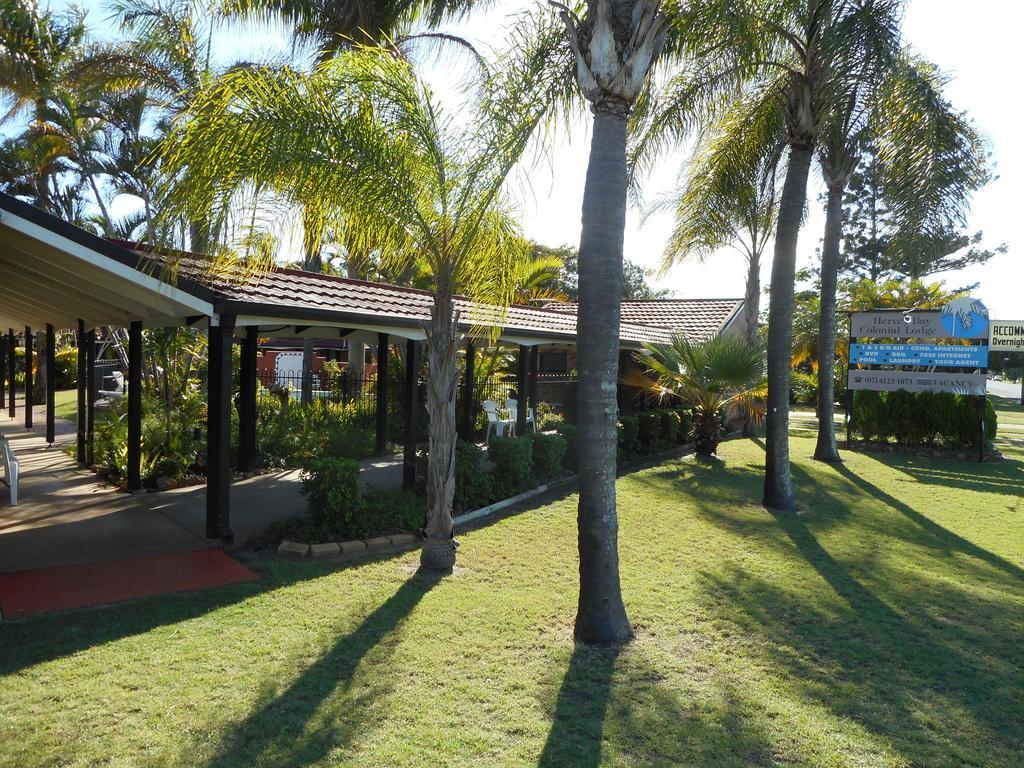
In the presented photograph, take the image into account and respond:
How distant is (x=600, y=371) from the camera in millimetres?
5242

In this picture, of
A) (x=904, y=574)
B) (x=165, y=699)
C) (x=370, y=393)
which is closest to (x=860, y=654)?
(x=904, y=574)

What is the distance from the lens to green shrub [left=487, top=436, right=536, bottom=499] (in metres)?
10.4

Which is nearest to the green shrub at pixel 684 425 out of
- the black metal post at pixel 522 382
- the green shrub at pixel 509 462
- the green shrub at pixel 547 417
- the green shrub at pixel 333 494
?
Result: the green shrub at pixel 547 417

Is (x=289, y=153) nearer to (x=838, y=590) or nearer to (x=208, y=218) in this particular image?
(x=208, y=218)

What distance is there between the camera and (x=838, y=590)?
6.72 m

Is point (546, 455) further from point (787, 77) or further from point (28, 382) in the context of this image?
point (28, 382)

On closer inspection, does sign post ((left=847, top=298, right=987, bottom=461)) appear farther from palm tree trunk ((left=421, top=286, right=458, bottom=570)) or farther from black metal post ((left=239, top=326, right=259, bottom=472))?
black metal post ((left=239, top=326, right=259, bottom=472))

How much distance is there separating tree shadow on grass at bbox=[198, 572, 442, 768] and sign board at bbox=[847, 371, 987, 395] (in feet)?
52.3

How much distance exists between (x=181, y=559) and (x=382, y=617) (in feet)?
8.42

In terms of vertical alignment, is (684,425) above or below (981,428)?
below

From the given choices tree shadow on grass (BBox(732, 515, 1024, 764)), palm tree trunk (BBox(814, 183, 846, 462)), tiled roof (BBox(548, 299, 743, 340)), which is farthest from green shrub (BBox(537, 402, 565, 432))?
Answer: tree shadow on grass (BBox(732, 515, 1024, 764))

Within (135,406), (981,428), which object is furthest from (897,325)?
(135,406)

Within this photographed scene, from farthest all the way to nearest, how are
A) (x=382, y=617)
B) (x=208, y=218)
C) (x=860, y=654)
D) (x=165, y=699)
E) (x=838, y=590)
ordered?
(x=838, y=590)
(x=208, y=218)
(x=382, y=617)
(x=860, y=654)
(x=165, y=699)

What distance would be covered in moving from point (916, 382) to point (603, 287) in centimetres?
1501
